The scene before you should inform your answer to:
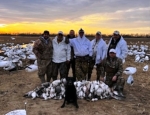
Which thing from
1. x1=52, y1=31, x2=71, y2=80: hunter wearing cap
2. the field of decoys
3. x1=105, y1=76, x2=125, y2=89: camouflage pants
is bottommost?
the field of decoys

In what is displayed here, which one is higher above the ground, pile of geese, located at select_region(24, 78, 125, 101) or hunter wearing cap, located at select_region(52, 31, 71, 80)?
hunter wearing cap, located at select_region(52, 31, 71, 80)

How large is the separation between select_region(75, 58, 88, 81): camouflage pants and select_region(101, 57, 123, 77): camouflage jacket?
47 cm

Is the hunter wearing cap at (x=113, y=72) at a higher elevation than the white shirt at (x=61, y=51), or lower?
lower

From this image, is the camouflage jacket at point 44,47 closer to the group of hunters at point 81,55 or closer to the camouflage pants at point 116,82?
the group of hunters at point 81,55

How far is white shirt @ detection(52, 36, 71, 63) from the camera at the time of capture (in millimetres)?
7145

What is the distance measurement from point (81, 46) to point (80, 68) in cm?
65

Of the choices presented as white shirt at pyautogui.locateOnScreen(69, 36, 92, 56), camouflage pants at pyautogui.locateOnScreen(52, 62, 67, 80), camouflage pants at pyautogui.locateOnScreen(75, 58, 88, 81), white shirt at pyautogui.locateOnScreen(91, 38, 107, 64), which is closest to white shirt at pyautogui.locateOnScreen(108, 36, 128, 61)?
white shirt at pyautogui.locateOnScreen(91, 38, 107, 64)

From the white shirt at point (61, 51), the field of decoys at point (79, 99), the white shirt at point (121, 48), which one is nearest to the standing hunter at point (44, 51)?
the white shirt at point (61, 51)

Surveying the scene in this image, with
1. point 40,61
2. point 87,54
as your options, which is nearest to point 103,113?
point 87,54

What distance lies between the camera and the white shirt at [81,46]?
718cm

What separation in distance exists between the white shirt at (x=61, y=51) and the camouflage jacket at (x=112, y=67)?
3.29 ft

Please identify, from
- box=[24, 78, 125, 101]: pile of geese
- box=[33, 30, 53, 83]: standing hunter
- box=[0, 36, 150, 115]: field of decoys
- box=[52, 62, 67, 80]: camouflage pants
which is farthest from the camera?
box=[52, 62, 67, 80]: camouflage pants

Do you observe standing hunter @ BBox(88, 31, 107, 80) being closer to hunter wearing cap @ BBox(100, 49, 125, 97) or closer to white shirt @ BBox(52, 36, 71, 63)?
hunter wearing cap @ BBox(100, 49, 125, 97)

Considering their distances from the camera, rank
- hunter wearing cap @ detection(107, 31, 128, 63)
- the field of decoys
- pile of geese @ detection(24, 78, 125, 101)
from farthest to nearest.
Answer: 1. hunter wearing cap @ detection(107, 31, 128, 63)
2. pile of geese @ detection(24, 78, 125, 101)
3. the field of decoys
